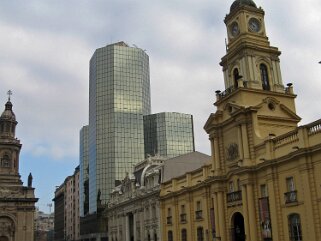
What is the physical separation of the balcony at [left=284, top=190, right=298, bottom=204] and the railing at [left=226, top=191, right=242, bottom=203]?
20.7 feet

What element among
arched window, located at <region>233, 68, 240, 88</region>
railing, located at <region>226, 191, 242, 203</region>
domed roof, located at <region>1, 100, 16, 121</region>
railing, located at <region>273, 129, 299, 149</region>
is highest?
domed roof, located at <region>1, 100, 16, 121</region>

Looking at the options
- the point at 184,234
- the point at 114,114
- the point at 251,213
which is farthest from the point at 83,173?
the point at 251,213

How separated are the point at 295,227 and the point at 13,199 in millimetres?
55284

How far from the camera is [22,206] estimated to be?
77375 millimetres

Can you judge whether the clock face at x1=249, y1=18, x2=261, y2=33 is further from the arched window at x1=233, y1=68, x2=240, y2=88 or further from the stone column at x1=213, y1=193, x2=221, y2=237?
the stone column at x1=213, y1=193, x2=221, y2=237

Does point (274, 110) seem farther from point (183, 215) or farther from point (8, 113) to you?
point (8, 113)

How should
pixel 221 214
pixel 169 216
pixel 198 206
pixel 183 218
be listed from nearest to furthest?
pixel 221 214
pixel 198 206
pixel 183 218
pixel 169 216

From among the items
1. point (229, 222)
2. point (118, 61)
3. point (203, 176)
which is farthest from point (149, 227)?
point (118, 61)

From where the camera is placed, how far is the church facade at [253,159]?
3472 cm

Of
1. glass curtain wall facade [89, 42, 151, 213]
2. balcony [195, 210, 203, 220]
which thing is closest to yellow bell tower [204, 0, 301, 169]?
balcony [195, 210, 203, 220]

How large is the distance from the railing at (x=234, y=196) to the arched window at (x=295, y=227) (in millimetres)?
6802

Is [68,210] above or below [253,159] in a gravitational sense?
above

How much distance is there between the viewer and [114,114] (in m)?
123

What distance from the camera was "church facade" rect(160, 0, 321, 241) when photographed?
34.7 metres
